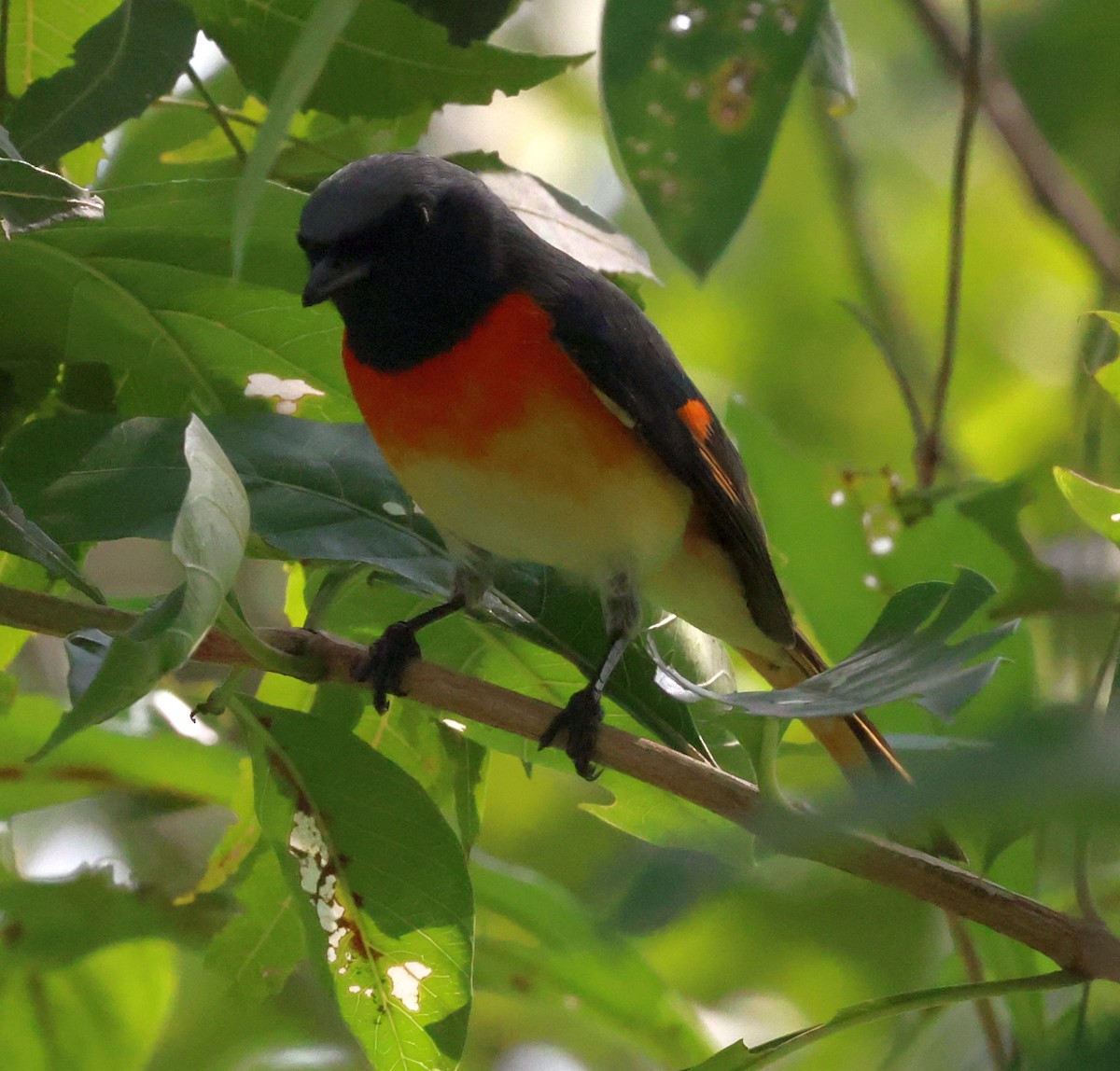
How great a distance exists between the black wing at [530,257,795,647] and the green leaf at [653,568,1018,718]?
848mm

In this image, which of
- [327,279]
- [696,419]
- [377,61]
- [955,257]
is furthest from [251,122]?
[955,257]

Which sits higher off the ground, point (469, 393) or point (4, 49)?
point (4, 49)

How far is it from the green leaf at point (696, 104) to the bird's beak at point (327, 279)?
687 mm

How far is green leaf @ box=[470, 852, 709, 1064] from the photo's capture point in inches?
101

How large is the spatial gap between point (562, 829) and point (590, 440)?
1895 millimetres

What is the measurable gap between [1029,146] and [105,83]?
2651mm

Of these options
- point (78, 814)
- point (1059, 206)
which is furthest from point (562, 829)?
point (1059, 206)

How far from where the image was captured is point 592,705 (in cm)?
206

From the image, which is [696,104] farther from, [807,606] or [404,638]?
[807,606]

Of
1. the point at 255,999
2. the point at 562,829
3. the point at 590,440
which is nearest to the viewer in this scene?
the point at 255,999

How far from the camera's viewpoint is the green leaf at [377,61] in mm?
1997

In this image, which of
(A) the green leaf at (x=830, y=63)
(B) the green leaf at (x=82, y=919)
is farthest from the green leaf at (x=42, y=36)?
(B) the green leaf at (x=82, y=919)

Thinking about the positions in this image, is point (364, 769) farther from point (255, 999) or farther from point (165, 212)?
point (165, 212)

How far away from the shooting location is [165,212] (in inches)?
72.1
